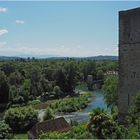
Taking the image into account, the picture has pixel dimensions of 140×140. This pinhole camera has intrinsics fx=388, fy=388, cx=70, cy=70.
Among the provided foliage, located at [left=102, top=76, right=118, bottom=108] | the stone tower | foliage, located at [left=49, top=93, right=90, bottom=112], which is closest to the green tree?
foliage, located at [left=49, top=93, right=90, bottom=112]

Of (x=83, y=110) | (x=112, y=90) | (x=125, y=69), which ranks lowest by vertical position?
(x=83, y=110)

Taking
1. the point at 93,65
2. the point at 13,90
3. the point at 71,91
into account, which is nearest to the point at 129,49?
the point at 13,90

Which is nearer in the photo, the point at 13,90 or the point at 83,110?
the point at 83,110

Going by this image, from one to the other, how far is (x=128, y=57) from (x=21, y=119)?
2336 centimetres

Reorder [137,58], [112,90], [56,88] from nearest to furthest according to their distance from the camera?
[137,58]
[112,90]
[56,88]

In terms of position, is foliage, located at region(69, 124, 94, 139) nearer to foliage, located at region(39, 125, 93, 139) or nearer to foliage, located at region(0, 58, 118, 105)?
foliage, located at region(39, 125, 93, 139)

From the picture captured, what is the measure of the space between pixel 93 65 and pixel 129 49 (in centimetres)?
8812

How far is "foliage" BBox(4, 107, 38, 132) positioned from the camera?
44.4 metres

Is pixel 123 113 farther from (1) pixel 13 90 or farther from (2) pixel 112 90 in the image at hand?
(1) pixel 13 90

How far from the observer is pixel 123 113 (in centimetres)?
2469

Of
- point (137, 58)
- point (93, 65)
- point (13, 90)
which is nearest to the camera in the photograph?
point (137, 58)

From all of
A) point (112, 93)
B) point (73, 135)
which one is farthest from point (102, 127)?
point (112, 93)

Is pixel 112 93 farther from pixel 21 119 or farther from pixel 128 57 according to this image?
pixel 128 57

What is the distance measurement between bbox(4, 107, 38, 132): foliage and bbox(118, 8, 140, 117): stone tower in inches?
856
